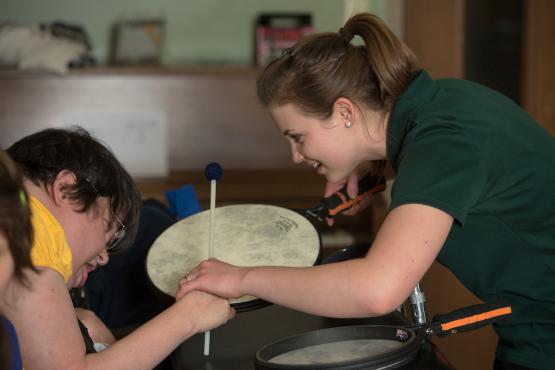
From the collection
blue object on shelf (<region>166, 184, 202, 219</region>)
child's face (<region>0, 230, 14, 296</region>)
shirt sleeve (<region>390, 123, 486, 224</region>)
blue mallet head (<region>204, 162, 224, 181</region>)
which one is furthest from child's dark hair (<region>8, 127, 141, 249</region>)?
blue object on shelf (<region>166, 184, 202, 219</region>)

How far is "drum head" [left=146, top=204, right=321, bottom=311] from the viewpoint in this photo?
1573 mm

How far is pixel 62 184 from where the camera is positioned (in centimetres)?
133

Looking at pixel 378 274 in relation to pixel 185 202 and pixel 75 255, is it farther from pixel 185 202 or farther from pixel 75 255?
pixel 185 202

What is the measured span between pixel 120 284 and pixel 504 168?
1.13m

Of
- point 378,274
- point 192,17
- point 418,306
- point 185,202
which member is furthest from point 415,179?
point 192,17

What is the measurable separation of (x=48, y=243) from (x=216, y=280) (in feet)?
0.89

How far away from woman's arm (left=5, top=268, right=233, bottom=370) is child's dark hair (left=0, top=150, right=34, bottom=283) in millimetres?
93

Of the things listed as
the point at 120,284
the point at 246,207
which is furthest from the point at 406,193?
the point at 120,284

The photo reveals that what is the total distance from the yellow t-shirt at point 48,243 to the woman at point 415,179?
21 cm

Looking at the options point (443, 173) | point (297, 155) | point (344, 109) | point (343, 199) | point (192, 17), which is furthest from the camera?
point (192, 17)

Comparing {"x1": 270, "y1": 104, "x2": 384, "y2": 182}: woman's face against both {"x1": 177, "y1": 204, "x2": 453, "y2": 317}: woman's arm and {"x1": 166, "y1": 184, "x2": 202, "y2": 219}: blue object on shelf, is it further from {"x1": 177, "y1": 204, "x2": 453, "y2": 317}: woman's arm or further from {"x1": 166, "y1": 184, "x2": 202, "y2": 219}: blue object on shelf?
{"x1": 166, "y1": 184, "x2": 202, "y2": 219}: blue object on shelf

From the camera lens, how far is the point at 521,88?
11.4 ft

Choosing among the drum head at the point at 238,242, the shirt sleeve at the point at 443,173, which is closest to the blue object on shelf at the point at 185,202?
the drum head at the point at 238,242

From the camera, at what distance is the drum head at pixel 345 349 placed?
3.65 ft
